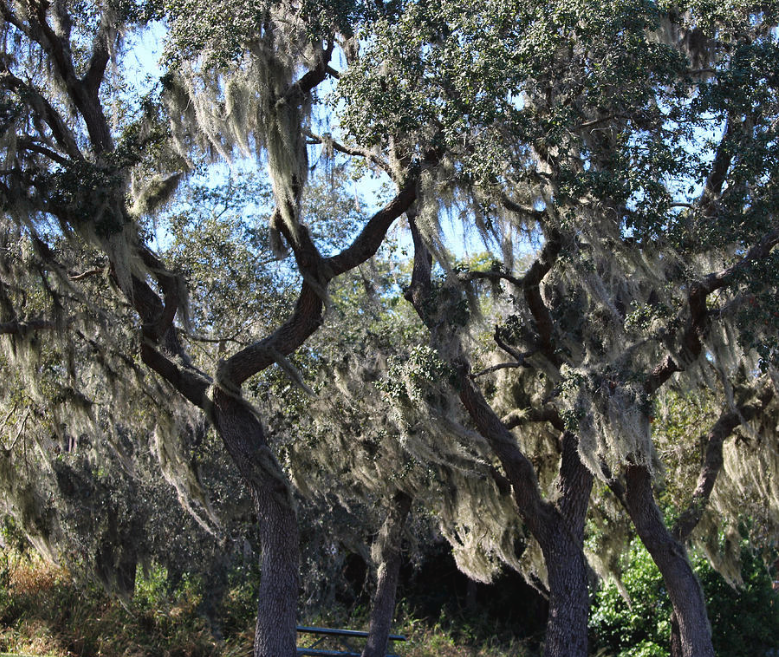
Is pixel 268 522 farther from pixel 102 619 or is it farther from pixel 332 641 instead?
pixel 332 641

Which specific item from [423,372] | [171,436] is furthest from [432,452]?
[171,436]

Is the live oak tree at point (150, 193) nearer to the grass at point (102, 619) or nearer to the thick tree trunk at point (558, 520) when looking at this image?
the thick tree trunk at point (558, 520)

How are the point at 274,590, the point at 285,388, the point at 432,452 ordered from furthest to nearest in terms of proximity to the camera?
1. the point at 285,388
2. the point at 432,452
3. the point at 274,590

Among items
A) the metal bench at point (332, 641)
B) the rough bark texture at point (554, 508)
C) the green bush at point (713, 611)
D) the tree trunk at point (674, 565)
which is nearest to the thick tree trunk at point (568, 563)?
the rough bark texture at point (554, 508)

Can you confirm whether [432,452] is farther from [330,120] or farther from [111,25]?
[111,25]

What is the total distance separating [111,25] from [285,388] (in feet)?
13.5

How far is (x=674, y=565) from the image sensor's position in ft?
28.3

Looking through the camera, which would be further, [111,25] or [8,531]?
[8,531]

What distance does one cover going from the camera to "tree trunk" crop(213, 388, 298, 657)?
744 centimetres

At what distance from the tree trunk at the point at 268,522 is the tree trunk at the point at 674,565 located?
3.40 metres

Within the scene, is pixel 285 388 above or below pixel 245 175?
below

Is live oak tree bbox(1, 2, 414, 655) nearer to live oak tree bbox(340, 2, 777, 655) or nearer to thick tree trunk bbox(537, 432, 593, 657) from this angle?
live oak tree bbox(340, 2, 777, 655)

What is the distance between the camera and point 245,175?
38.2ft

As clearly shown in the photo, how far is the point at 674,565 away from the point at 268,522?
399 cm
